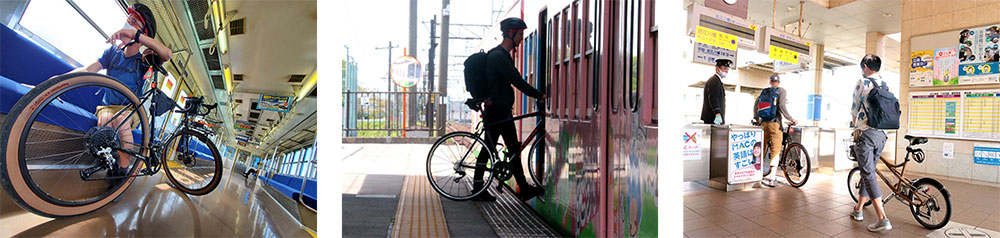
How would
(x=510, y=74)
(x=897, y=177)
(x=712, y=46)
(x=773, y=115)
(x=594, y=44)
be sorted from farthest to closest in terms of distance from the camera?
(x=773, y=115) < (x=712, y=46) < (x=897, y=177) < (x=510, y=74) < (x=594, y=44)

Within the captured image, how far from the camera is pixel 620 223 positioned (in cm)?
148

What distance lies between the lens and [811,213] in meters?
3.14

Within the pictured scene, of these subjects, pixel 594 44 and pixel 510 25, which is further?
pixel 510 25

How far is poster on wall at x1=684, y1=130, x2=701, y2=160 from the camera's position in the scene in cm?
399

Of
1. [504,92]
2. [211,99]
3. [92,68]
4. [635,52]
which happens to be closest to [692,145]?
[504,92]

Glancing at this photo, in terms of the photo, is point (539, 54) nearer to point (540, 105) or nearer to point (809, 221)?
point (540, 105)

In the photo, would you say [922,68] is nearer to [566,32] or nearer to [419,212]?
[566,32]

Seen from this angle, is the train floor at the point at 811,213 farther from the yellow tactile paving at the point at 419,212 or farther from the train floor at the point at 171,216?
the train floor at the point at 171,216

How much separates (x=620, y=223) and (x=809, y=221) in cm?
244

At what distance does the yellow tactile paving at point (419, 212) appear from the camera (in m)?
1.80

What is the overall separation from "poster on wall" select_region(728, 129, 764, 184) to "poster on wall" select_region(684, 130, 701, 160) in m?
0.29

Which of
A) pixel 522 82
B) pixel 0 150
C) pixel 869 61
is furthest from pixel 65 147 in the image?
pixel 869 61

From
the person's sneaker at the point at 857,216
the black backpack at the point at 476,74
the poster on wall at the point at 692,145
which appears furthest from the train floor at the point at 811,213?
the black backpack at the point at 476,74

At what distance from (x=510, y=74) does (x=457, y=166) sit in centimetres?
58
